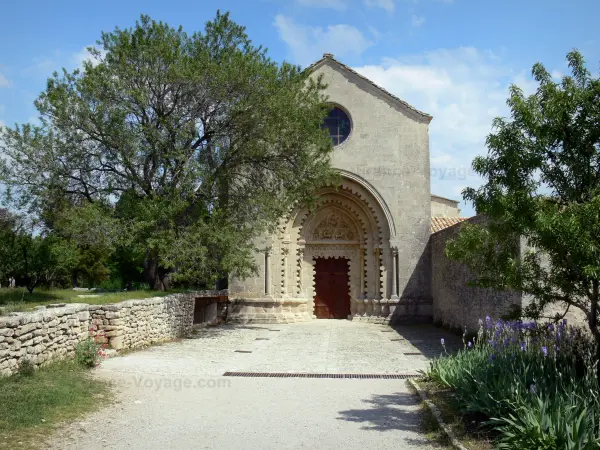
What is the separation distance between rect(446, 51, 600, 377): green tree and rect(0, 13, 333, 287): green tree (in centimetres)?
907

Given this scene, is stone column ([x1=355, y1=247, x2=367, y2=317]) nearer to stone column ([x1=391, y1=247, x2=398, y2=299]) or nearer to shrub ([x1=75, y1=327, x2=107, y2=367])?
stone column ([x1=391, y1=247, x2=398, y2=299])

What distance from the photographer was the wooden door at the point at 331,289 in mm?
21891

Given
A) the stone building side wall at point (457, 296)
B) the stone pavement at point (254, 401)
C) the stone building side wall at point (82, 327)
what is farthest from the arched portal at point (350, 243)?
the stone pavement at point (254, 401)

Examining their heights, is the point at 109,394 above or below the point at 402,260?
below

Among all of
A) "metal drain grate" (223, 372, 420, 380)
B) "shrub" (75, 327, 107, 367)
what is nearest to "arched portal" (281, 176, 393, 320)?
"metal drain grate" (223, 372, 420, 380)

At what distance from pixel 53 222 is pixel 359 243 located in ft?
37.6

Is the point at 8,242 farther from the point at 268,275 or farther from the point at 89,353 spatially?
the point at 89,353

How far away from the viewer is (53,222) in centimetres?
1448

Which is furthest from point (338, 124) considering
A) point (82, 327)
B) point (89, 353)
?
point (89, 353)

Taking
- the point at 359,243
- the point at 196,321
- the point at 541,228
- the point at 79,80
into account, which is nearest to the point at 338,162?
the point at 359,243

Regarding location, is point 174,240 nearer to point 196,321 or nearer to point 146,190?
point 146,190

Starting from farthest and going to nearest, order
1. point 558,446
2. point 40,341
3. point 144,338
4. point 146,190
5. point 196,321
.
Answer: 1. point 196,321
2. point 146,190
3. point 144,338
4. point 40,341
5. point 558,446

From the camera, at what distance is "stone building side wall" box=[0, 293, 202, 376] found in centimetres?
738

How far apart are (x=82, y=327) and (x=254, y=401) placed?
13.5ft
